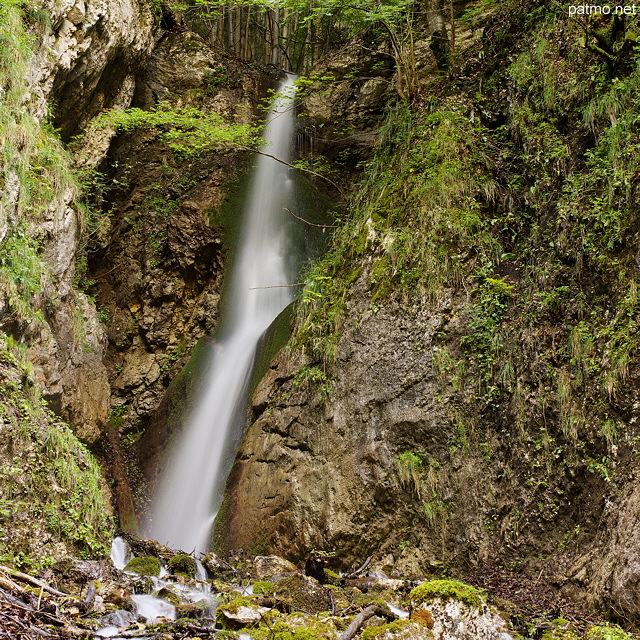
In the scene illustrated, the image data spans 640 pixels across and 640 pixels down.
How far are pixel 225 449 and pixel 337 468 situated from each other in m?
2.15

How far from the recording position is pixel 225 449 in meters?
8.02

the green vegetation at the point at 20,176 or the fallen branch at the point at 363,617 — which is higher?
the green vegetation at the point at 20,176

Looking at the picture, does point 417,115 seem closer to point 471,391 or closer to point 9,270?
point 471,391

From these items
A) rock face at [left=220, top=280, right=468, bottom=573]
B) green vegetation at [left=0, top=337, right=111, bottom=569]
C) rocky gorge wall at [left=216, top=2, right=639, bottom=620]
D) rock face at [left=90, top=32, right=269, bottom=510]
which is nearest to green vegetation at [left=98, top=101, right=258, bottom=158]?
rock face at [left=90, top=32, right=269, bottom=510]

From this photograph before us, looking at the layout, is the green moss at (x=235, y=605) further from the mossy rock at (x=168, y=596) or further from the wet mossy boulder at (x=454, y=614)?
the wet mossy boulder at (x=454, y=614)

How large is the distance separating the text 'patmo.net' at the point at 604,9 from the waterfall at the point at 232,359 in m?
4.51

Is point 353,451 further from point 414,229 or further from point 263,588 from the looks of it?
point 414,229

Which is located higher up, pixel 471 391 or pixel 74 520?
pixel 471 391

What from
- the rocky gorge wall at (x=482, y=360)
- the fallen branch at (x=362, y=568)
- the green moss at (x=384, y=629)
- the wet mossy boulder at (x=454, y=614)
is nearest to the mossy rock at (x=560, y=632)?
the rocky gorge wall at (x=482, y=360)

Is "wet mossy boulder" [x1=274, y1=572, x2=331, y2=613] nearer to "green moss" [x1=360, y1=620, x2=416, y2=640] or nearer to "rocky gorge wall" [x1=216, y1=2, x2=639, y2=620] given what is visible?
"rocky gorge wall" [x1=216, y1=2, x2=639, y2=620]

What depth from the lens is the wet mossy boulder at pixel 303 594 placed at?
15.8ft

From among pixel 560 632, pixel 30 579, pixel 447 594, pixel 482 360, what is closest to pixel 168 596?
pixel 30 579

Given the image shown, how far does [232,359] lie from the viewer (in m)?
9.27

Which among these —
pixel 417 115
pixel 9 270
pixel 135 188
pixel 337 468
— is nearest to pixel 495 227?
pixel 417 115
